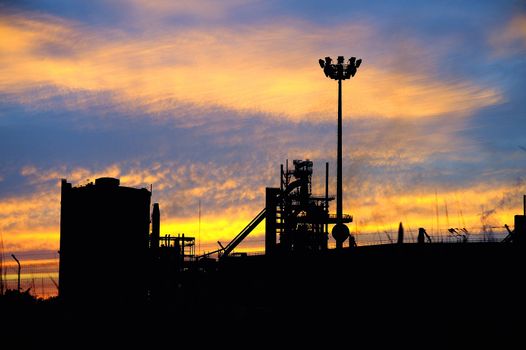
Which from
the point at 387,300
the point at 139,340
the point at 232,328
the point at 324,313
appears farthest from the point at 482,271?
the point at 139,340

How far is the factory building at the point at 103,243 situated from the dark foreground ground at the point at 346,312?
536 centimetres

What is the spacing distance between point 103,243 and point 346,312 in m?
31.4

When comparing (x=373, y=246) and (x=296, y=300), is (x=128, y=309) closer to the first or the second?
(x=296, y=300)

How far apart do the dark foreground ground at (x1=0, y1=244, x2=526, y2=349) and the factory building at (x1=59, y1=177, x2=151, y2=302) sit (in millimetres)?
5357

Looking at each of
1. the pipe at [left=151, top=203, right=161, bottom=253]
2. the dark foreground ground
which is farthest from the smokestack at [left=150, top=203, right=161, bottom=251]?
the dark foreground ground

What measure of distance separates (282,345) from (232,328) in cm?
519

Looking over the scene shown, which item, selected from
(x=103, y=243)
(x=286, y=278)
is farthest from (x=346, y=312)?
(x=103, y=243)

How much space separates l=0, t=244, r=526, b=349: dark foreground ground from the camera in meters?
36.9

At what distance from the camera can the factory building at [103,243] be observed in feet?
225

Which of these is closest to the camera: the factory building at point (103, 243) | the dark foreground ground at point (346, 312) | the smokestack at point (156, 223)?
the dark foreground ground at point (346, 312)

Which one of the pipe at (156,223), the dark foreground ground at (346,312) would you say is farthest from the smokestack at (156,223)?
the dark foreground ground at (346,312)

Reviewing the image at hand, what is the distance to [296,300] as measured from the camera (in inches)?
2188

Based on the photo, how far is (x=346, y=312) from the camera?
45656 mm

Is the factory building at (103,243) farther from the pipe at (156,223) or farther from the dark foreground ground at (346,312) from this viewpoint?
the dark foreground ground at (346,312)
